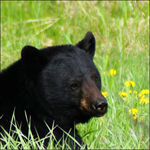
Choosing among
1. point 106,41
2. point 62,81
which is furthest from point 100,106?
point 106,41

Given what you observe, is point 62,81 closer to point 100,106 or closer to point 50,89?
point 50,89

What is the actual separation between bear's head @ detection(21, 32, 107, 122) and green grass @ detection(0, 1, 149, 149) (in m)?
0.31

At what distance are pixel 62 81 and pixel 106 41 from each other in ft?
9.03

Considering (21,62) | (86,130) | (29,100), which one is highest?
(21,62)

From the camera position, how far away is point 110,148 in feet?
14.1

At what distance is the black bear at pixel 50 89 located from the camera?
14.9 feet

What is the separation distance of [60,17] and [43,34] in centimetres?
46

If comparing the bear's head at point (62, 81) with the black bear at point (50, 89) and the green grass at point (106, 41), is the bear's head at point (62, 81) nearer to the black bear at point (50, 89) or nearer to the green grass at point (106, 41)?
the black bear at point (50, 89)

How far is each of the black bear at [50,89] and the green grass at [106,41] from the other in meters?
0.29

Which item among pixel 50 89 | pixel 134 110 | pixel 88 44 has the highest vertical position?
pixel 88 44

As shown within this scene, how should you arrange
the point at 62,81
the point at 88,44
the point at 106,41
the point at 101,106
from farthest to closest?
1. the point at 106,41
2. the point at 88,44
3. the point at 62,81
4. the point at 101,106

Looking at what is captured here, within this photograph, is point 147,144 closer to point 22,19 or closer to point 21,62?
point 21,62

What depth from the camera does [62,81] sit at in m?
4.54

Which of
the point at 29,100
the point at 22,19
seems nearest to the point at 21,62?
the point at 29,100
